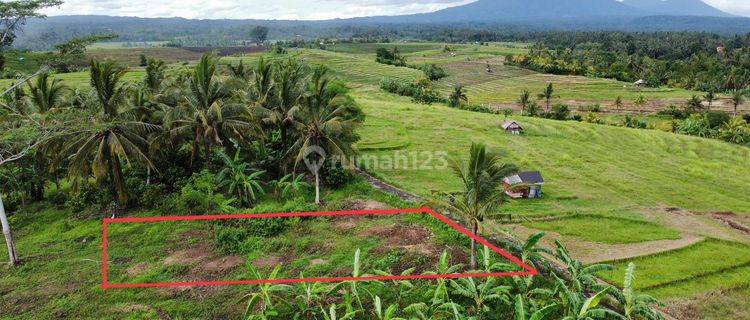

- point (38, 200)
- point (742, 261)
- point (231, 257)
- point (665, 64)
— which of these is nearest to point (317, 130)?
point (231, 257)

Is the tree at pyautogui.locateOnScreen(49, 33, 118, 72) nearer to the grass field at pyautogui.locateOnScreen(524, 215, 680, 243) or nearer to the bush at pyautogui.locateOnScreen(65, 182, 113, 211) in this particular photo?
the bush at pyautogui.locateOnScreen(65, 182, 113, 211)

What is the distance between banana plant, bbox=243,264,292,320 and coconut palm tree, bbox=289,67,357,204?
26.8ft

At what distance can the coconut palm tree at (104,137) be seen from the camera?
66.4ft

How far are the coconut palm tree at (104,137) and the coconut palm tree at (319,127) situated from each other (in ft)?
22.9

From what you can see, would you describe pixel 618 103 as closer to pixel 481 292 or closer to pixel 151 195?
pixel 481 292

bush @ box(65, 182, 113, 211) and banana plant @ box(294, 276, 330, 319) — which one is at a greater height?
bush @ box(65, 182, 113, 211)

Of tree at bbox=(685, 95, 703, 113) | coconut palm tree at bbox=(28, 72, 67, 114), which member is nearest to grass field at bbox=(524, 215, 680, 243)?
coconut palm tree at bbox=(28, 72, 67, 114)

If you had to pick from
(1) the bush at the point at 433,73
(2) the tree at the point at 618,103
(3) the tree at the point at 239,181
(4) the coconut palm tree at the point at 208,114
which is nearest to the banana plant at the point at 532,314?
(3) the tree at the point at 239,181

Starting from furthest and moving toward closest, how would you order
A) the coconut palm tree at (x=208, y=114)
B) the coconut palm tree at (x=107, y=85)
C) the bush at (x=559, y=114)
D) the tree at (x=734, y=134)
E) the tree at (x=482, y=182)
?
the bush at (x=559, y=114), the tree at (x=734, y=134), the coconut palm tree at (x=208, y=114), the coconut palm tree at (x=107, y=85), the tree at (x=482, y=182)

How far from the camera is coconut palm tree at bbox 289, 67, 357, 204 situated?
2341cm

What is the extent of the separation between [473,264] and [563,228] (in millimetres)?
8472

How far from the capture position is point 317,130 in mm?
23547

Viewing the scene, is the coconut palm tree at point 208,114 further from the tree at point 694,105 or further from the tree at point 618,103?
the tree at point 694,105

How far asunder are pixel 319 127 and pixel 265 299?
386 inches
